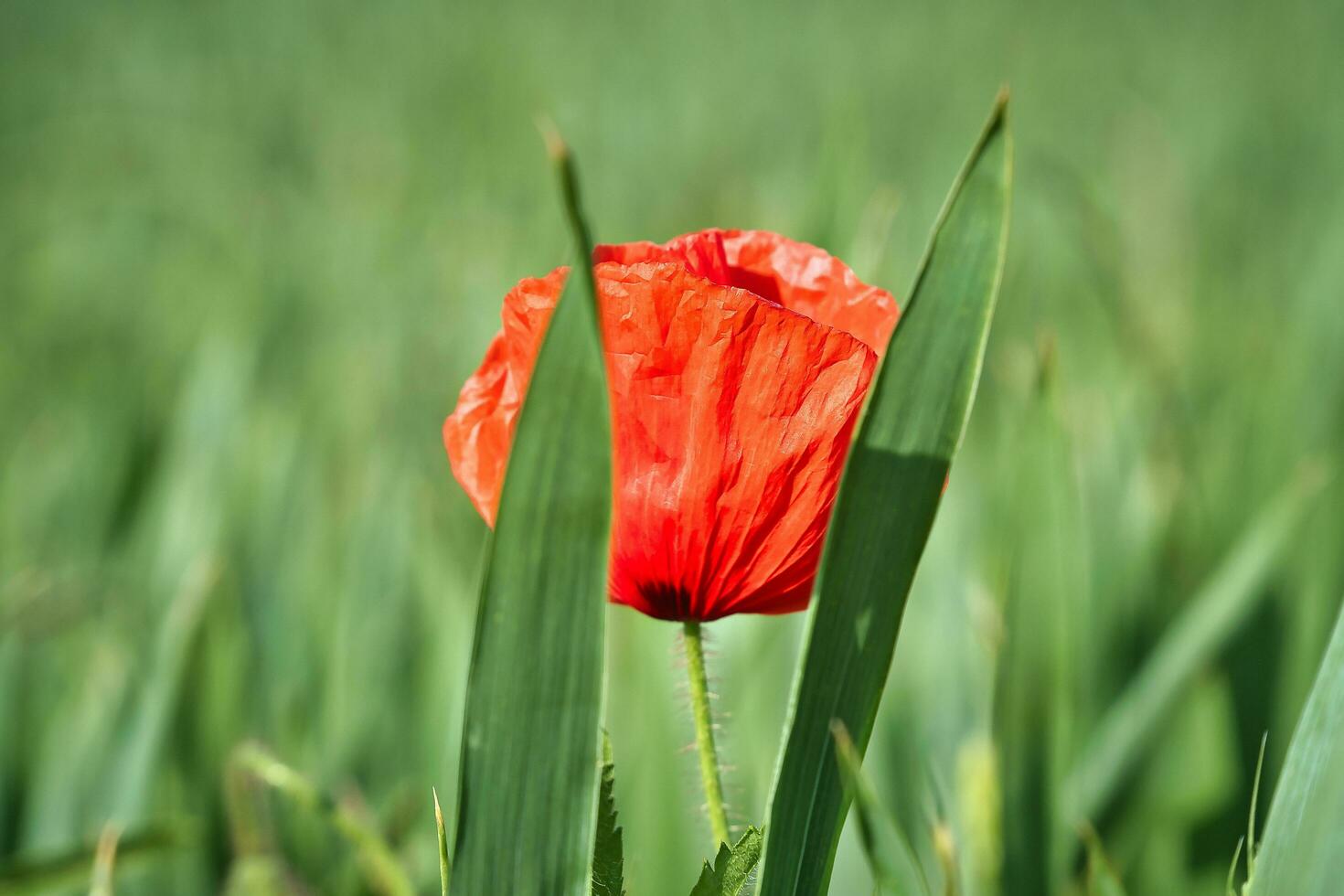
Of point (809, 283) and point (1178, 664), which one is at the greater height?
point (809, 283)

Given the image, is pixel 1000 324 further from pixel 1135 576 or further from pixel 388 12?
pixel 388 12

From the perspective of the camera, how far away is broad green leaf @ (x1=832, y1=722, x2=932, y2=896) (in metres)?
0.24

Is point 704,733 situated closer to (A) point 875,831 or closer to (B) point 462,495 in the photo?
(A) point 875,831

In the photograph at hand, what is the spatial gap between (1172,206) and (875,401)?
1467 millimetres

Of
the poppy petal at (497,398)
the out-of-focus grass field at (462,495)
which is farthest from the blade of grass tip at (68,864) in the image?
the poppy petal at (497,398)

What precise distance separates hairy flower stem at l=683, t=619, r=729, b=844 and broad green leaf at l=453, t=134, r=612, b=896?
0.04 meters

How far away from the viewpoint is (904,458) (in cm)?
24

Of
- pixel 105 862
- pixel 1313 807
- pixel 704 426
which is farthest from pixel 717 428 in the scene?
pixel 105 862

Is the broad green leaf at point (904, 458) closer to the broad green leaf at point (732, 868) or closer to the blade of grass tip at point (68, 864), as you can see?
the broad green leaf at point (732, 868)

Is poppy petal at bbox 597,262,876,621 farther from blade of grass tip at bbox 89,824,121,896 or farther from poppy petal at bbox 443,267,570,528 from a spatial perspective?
blade of grass tip at bbox 89,824,121,896

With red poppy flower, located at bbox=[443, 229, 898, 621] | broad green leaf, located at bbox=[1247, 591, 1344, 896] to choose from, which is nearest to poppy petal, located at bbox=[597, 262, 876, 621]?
red poppy flower, located at bbox=[443, 229, 898, 621]

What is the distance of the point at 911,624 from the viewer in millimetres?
660

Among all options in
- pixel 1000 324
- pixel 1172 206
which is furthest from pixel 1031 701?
pixel 1172 206

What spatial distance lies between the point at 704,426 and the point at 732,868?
0.33ft
